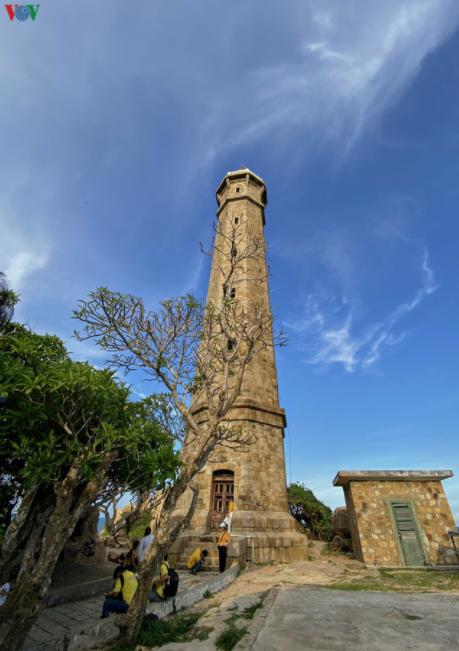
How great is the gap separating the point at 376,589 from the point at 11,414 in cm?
855

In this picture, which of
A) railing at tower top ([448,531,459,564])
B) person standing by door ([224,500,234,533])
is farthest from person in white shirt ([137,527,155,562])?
railing at tower top ([448,531,459,564])

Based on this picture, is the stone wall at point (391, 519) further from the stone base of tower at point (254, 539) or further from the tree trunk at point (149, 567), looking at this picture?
the tree trunk at point (149, 567)

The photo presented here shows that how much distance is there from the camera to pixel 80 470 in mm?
5266

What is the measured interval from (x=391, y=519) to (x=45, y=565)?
36.1 feet

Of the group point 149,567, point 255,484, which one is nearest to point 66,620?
point 149,567

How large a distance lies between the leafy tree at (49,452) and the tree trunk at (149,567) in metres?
0.37

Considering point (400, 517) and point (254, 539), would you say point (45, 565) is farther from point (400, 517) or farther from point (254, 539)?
point (400, 517)

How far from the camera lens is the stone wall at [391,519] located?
10969 millimetres

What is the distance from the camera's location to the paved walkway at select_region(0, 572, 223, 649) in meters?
5.46

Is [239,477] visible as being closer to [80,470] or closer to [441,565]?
[441,565]

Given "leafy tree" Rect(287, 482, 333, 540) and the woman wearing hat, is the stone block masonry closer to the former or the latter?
the woman wearing hat

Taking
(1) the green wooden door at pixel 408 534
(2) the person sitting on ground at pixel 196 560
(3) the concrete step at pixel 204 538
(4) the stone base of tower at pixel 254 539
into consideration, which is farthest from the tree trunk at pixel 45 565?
(1) the green wooden door at pixel 408 534

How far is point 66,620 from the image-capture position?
6.50 meters

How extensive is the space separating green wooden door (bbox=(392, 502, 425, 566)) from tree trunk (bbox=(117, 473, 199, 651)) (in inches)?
351
